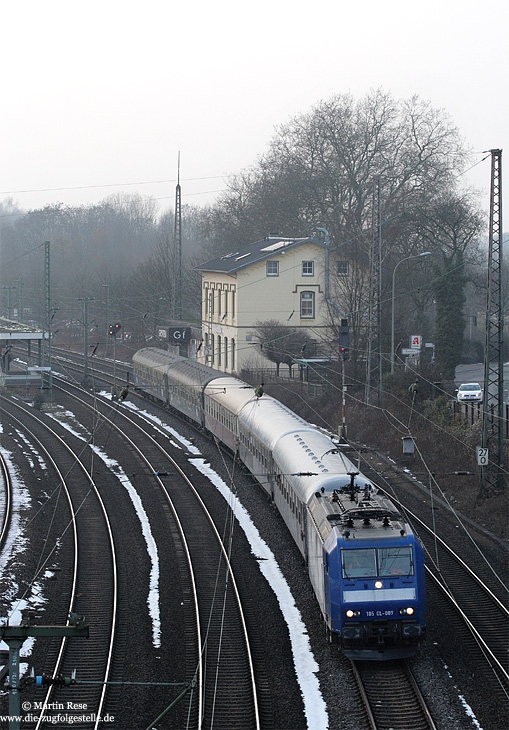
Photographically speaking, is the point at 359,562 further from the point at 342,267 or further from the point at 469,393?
the point at 342,267

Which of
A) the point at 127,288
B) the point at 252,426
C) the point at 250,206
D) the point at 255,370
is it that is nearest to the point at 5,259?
the point at 127,288

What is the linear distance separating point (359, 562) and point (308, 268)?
124 ft

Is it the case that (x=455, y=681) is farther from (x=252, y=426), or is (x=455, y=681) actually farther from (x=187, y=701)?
(x=252, y=426)

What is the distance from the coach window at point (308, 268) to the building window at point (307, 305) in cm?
117

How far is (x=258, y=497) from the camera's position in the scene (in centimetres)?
2486

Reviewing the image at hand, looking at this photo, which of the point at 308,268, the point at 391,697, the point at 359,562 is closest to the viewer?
the point at 391,697

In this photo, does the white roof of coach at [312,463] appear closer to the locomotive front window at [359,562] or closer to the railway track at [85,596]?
the locomotive front window at [359,562]

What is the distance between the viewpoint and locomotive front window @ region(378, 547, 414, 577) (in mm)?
13867

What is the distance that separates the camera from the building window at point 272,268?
1983 inches

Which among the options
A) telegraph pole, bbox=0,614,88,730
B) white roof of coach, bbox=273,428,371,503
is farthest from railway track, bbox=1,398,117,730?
white roof of coach, bbox=273,428,371,503

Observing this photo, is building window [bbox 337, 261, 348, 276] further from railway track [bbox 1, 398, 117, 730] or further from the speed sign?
the speed sign

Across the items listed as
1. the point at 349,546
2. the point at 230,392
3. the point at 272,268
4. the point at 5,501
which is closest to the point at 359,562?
the point at 349,546

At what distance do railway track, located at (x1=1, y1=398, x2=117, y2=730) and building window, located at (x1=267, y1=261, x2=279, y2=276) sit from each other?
22.5 m

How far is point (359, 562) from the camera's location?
1388 cm
